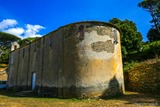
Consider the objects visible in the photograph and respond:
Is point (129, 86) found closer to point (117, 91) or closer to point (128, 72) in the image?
point (128, 72)

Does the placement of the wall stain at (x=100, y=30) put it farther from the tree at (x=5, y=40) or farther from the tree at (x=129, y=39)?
the tree at (x=5, y=40)

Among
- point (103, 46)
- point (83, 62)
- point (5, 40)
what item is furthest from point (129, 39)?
point (5, 40)

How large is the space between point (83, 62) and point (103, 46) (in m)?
2.09

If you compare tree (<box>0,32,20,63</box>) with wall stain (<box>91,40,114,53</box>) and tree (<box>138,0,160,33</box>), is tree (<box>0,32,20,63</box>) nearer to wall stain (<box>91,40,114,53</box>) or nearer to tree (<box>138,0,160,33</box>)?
tree (<box>138,0,160,33</box>)

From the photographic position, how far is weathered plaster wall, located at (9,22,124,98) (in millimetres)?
14453

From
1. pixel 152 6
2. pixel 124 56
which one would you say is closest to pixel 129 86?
pixel 124 56

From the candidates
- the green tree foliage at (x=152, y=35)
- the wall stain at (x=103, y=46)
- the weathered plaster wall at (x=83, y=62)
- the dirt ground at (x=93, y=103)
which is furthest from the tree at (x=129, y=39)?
the dirt ground at (x=93, y=103)

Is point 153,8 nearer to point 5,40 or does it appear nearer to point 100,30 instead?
point 100,30

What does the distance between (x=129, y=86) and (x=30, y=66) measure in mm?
10810

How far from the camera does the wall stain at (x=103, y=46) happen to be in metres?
15.0

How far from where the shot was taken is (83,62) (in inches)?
576

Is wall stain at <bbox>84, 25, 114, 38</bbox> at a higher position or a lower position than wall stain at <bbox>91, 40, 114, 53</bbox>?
higher

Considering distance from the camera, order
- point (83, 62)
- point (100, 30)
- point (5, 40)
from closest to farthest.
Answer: point (83, 62) < point (100, 30) < point (5, 40)

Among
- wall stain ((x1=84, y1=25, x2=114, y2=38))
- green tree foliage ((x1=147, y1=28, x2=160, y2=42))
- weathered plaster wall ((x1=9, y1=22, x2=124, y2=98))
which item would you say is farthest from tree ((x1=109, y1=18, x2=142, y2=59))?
wall stain ((x1=84, y1=25, x2=114, y2=38))
